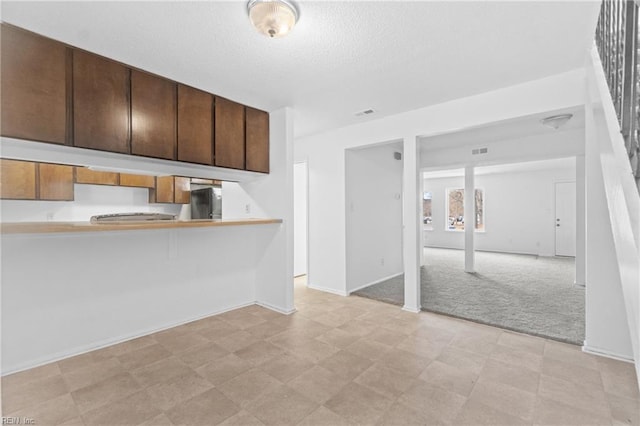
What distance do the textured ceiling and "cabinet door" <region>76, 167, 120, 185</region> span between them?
104 centimetres

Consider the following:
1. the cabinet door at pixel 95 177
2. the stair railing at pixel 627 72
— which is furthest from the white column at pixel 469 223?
the cabinet door at pixel 95 177

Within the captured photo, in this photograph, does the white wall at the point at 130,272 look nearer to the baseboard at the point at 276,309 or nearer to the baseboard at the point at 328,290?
the baseboard at the point at 276,309

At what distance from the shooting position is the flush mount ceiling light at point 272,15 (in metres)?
1.60

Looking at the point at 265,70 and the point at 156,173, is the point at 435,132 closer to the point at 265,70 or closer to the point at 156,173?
the point at 265,70

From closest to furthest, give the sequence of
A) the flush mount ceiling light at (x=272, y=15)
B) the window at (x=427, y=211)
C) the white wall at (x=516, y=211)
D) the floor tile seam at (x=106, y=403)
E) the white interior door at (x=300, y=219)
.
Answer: the flush mount ceiling light at (x=272, y=15) → the floor tile seam at (x=106, y=403) → the white interior door at (x=300, y=219) → the white wall at (x=516, y=211) → the window at (x=427, y=211)

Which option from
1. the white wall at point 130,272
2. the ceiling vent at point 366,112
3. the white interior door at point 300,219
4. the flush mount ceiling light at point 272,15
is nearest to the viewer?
the flush mount ceiling light at point 272,15

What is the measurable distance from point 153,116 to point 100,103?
37cm

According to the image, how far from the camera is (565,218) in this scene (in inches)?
300

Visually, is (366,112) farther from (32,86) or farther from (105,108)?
(32,86)

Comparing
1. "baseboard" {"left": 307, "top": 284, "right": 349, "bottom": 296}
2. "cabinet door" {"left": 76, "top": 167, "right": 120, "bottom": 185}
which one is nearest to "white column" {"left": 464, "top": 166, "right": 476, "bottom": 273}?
"baseboard" {"left": 307, "top": 284, "right": 349, "bottom": 296}

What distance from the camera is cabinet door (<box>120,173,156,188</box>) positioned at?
2.79 m

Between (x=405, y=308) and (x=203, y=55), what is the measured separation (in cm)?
328

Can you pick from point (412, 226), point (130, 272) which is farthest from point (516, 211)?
point (130, 272)

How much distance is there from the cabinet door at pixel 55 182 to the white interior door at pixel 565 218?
9.95 metres
